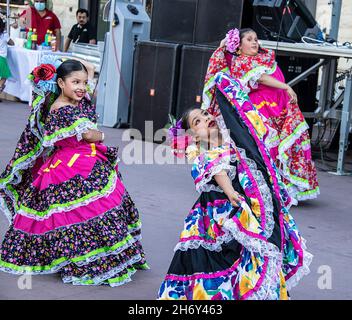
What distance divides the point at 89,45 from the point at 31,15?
1256 mm

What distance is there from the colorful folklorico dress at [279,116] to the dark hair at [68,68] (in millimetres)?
2166

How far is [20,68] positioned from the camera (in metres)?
14.7

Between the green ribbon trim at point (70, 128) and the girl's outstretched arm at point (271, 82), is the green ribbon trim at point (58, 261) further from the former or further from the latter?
the girl's outstretched arm at point (271, 82)

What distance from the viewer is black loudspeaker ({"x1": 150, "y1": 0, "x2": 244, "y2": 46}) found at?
34.6ft

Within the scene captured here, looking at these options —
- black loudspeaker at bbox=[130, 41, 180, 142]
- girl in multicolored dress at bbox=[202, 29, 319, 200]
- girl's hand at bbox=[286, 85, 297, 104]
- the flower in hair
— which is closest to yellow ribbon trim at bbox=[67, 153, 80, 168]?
girl in multicolored dress at bbox=[202, 29, 319, 200]

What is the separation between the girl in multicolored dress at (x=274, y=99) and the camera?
24.6 ft

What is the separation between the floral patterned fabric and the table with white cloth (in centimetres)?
888

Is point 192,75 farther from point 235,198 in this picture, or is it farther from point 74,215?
point 235,198

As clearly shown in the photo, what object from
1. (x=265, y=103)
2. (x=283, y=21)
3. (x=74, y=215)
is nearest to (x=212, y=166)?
(x=74, y=215)

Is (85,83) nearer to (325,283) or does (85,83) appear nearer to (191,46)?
(325,283)

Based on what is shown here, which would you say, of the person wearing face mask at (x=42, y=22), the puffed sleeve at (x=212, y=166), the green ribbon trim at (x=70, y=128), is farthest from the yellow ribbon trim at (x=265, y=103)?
the person wearing face mask at (x=42, y=22)

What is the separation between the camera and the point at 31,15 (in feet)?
48.5

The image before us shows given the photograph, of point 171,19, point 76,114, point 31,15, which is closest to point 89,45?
point 31,15

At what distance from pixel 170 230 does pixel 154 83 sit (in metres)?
4.79
